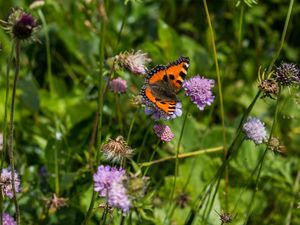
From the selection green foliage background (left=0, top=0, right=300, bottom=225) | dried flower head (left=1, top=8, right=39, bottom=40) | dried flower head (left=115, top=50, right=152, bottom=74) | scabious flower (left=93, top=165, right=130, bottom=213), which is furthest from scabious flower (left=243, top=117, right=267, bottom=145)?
dried flower head (left=1, top=8, right=39, bottom=40)

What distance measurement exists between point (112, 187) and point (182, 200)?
2.76 ft

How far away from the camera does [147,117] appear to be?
7.49ft

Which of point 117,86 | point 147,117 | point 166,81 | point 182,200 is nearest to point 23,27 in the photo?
point 166,81

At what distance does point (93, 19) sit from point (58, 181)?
43.2 inches

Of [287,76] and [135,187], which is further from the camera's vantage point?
[287,76]

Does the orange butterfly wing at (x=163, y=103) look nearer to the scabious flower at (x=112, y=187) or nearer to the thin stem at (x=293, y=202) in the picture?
the scabious flower at (x=112, y=187)

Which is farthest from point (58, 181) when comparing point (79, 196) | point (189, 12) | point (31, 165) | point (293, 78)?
point (189, 12)

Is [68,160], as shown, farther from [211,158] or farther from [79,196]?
[211,158]

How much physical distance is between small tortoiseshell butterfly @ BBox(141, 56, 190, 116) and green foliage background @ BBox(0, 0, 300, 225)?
0.39ft

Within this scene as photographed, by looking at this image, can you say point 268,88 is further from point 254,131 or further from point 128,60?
point 128,60

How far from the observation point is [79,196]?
1.86 meters

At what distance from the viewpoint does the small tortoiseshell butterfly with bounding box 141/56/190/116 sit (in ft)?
4.82

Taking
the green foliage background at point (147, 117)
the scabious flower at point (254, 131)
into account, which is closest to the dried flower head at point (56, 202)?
the green foliage background at point (147, 117)

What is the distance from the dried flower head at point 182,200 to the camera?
1874 mm
